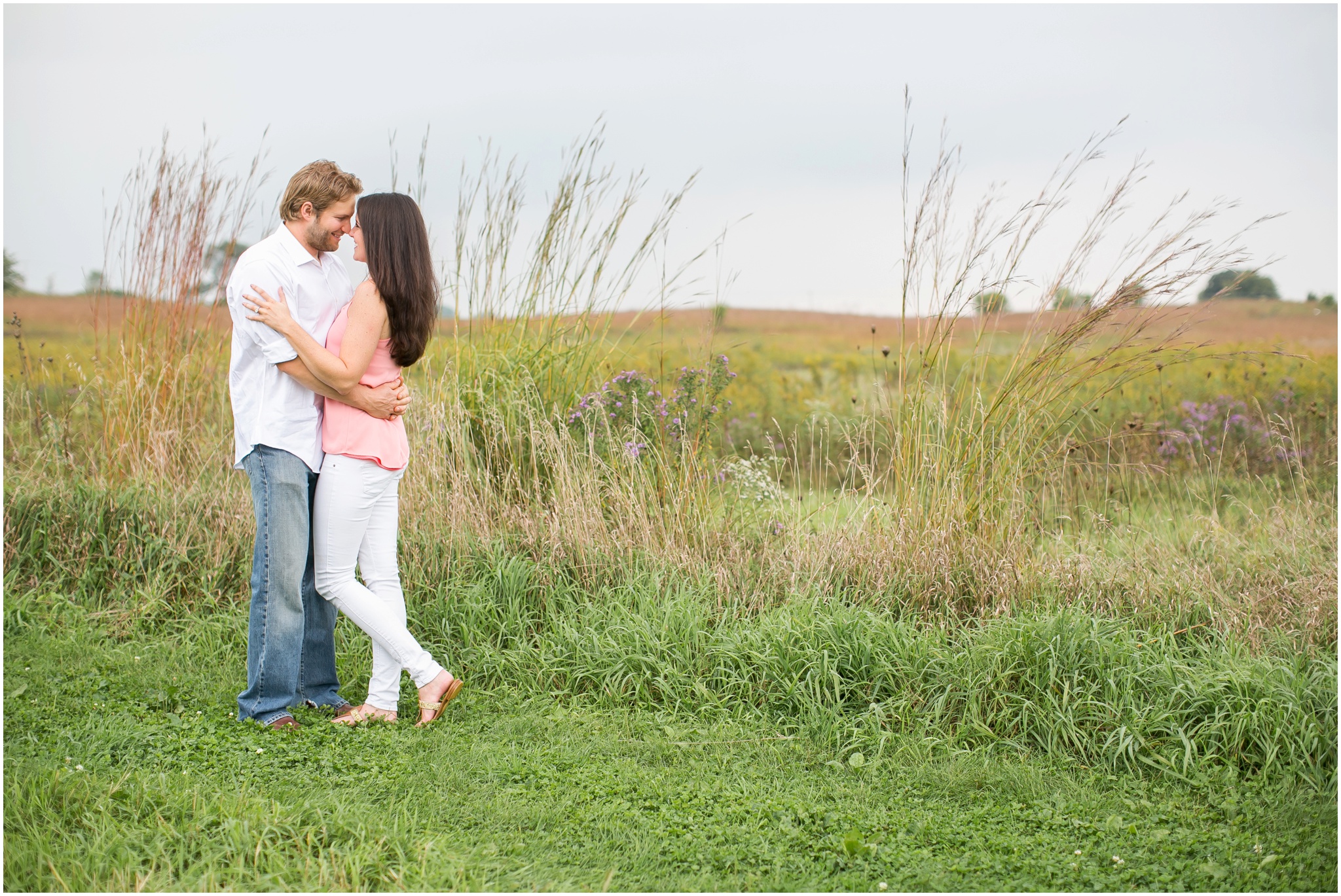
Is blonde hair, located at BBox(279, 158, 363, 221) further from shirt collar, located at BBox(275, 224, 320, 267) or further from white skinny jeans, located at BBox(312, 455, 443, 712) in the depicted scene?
white skinny jeans, located at BBox(312, 455, 443, 712)

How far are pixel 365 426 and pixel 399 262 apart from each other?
0.52 meters

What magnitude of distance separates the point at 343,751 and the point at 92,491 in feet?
8.51

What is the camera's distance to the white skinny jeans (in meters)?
2.92

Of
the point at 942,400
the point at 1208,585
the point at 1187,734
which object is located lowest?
the point at 1187,734

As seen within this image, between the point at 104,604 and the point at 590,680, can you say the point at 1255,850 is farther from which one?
the point at 104,604

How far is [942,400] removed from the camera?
390 cm

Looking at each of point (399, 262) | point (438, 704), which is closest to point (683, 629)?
point (438, 704)

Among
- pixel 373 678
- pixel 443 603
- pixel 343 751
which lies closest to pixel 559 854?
pixel 343 751

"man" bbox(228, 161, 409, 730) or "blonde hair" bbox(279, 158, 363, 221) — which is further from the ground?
"blonde hair" bbox(279, 158, 363, 221)

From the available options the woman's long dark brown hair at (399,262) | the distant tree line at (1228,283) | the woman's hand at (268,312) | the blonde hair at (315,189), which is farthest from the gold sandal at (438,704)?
the distant tree line at (1228,283)

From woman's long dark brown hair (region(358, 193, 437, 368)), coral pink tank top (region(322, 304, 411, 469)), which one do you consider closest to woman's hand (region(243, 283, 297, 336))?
coral pink tank top (region(322, 304, 411, 469))

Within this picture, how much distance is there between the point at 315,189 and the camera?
2.92 meters

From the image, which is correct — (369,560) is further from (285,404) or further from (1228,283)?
(1228,283)

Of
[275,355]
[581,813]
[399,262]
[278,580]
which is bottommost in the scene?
[581,813]
